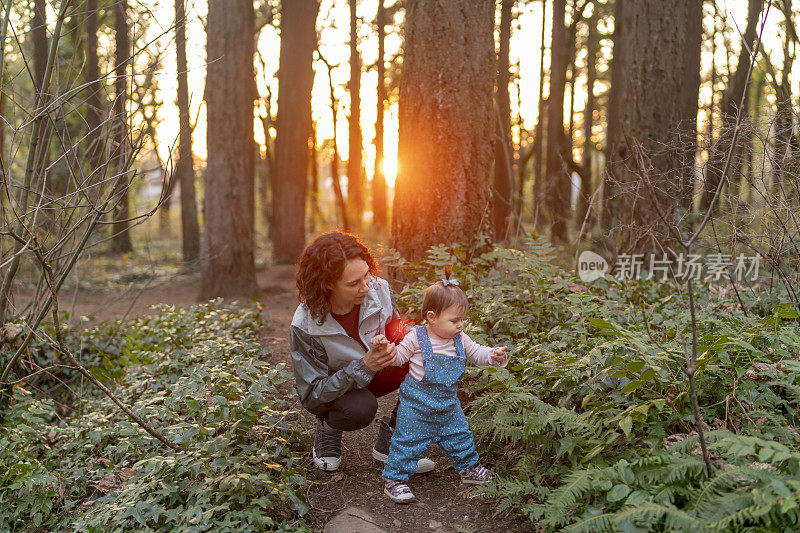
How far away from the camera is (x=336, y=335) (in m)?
3.70

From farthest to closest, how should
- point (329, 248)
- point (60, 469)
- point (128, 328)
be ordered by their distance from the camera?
point (128, 328)
point (60, 469)
point (329, 248)

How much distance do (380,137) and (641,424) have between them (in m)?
20.6

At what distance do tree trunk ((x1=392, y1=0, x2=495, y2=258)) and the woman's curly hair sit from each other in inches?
98.8

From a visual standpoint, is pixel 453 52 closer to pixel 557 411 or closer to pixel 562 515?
pixel 557 411

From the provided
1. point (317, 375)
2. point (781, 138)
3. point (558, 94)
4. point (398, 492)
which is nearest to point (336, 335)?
point (317, 375)

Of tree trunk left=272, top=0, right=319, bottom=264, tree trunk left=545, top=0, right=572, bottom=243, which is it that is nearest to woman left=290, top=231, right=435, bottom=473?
tree trunk left=272, top=0, right=319, bottom=264

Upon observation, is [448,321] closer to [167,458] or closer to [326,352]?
[326,352]

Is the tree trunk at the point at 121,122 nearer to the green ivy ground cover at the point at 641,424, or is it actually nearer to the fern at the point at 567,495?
the green ivy ground cover at the point at 641,424

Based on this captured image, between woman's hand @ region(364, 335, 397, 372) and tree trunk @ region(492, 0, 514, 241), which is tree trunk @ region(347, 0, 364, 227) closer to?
tree trunk @ region(492, 0, 514, 241)

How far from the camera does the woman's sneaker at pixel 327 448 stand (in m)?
3.80

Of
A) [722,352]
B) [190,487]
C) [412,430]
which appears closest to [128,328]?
[190,487]

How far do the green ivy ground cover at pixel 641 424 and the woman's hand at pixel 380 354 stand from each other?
0.66 m

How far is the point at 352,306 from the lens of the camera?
386 centimetres

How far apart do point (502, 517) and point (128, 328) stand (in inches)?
201
